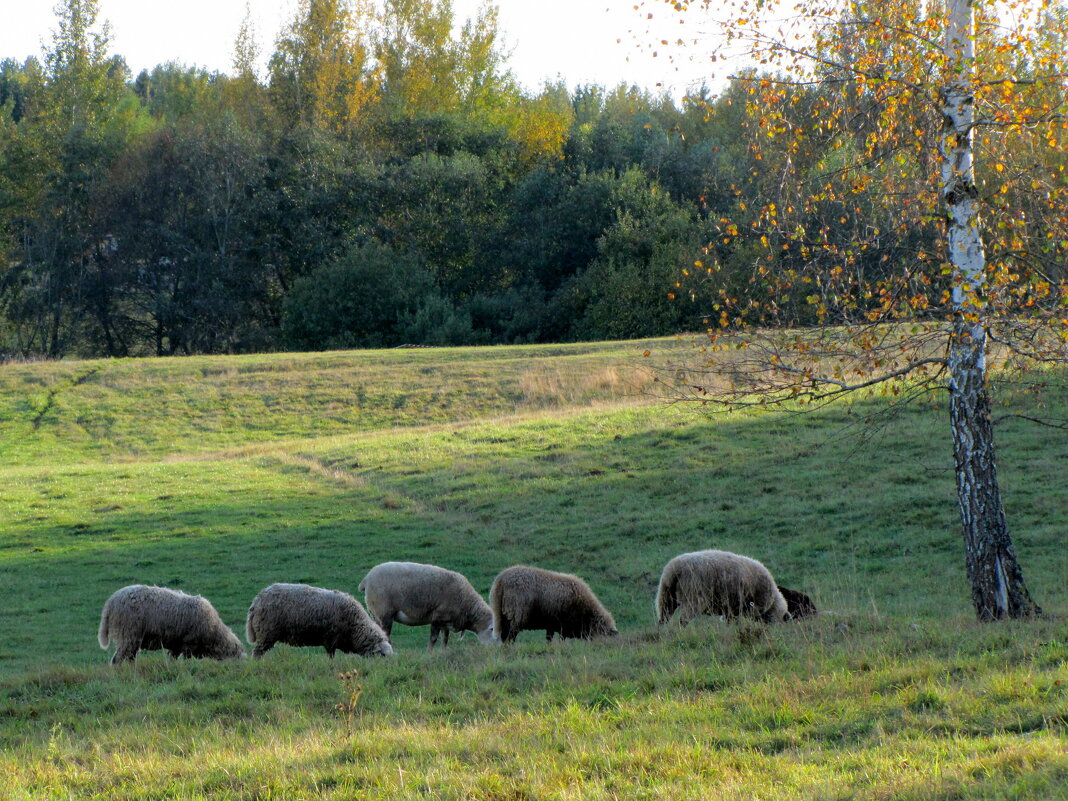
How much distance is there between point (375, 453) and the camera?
102 ft

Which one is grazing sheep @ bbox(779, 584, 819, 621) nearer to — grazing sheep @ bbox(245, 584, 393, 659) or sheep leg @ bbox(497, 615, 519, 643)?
sheep leg @ bbox(497, 615, 519, 643)

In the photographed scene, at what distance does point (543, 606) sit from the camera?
13500 mm

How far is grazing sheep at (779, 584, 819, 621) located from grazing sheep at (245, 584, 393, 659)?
205 inches

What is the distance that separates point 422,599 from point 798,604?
5.22 m

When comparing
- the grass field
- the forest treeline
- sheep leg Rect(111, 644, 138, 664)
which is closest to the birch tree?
the grass field

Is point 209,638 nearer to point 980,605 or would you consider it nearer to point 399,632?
point 399,632

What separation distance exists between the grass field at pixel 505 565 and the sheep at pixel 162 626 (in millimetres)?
666

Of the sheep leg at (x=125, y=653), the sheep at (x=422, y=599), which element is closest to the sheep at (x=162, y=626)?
the sheep leg at (x=125, y=653)

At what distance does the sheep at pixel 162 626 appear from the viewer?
12383 millimetres

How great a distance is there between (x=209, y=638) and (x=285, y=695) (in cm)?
353

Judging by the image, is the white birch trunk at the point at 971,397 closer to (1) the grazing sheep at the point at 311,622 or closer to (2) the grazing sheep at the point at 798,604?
(2) the grazing sheep at the point at 798,604

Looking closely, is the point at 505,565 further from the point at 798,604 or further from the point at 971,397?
the point at 971,397

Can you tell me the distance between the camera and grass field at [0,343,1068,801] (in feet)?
22.2

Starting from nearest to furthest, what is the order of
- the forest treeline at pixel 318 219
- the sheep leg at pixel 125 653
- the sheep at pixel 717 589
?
the sheep leg at pixel 125 653
the sheep at pixel 717 589
the forest treeline at pixel 318 219
